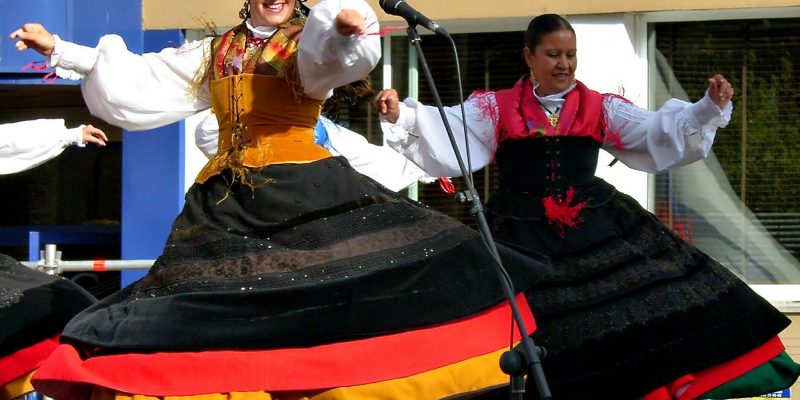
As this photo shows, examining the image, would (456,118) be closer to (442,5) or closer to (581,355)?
(581,355)

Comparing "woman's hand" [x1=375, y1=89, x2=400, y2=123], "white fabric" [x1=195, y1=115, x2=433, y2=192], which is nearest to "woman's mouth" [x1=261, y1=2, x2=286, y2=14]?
"woman's hand" [x1=375, y1=89, x2=400, y2=123]

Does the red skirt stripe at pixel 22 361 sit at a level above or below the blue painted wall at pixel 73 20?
below

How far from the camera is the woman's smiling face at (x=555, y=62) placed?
17.0 feet

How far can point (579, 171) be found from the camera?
5059 mm

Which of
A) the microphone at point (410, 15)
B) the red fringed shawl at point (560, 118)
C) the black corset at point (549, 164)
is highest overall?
the microphone at point (410, 15)

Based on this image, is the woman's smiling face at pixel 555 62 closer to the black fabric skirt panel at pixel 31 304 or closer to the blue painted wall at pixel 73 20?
the black fabric skirt panel at pixel 31 304

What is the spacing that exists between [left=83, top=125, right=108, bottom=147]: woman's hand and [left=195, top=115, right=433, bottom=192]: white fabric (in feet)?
3.18

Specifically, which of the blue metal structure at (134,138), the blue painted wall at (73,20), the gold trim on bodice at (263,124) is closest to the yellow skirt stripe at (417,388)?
the gold trim on bodice at (263,124)

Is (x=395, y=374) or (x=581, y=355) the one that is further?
(x=581, y=355)

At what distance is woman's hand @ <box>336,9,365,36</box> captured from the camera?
3.60m

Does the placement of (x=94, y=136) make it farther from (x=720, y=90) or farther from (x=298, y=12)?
(x=720, y=90)

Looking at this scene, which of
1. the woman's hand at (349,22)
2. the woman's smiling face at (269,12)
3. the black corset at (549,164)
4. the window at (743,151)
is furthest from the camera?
the window at (743,151)

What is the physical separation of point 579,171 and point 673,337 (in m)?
0.76

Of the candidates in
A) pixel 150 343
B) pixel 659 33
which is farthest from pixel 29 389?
pixel 659 33
